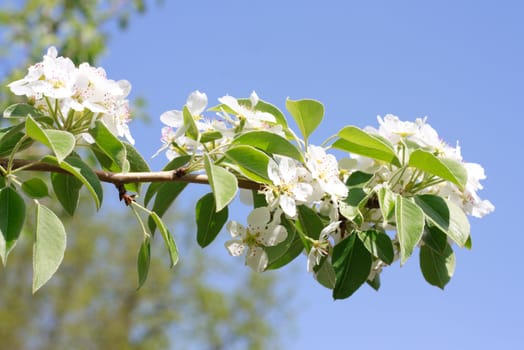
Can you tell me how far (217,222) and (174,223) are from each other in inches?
536

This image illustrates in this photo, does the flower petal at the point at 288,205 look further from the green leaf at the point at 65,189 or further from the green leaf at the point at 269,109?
the green leaf at the point at 65,189

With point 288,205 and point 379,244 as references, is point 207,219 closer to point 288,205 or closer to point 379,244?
point 288,205

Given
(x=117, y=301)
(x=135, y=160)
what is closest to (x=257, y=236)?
(x=135, y=160)

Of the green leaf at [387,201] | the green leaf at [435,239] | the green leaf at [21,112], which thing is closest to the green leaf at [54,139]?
the green leaf at [21,112]

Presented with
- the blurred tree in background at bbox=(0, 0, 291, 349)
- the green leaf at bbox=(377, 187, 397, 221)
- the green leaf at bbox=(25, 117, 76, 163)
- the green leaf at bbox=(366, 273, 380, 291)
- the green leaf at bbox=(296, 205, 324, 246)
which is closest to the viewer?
the green leaf at bbox=(25, 117, 76, 163)

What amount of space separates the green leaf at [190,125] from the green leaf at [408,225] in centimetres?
34

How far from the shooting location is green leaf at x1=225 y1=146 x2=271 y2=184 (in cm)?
104

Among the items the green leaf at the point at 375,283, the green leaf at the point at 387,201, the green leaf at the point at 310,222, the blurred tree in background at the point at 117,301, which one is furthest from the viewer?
the blurred tree in background at the point at 117,301

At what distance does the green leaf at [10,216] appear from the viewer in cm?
99

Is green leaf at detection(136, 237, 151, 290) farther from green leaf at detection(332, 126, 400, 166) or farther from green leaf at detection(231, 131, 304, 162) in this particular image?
green leaf at detection(332, 126, 400, 166)

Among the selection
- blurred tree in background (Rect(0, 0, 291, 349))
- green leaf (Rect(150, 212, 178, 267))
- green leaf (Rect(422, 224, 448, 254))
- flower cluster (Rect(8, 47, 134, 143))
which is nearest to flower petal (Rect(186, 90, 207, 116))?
flower cluster (Rect(8, 47, 134, 143))

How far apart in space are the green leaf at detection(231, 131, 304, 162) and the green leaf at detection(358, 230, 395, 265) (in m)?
0.16

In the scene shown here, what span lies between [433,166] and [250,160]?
287 mm

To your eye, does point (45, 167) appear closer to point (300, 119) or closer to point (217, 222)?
point (217, 222)
